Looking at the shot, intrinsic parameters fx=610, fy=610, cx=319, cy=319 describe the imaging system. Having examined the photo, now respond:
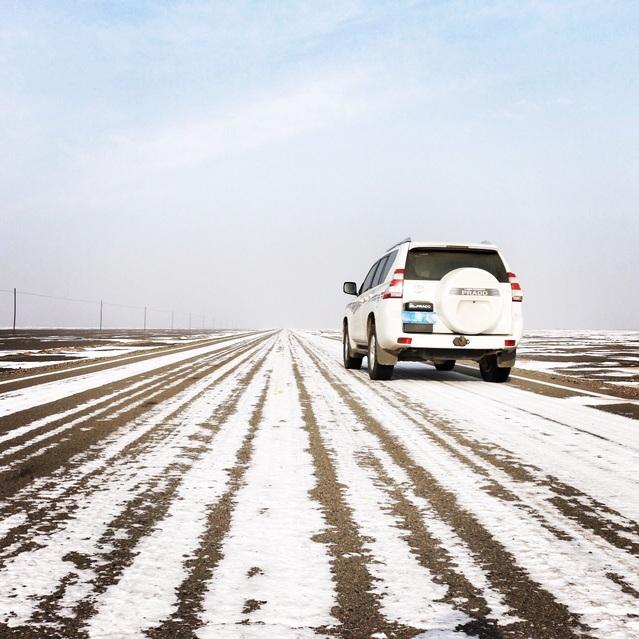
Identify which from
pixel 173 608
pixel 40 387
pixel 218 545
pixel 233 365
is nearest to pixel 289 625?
pixel 173 608

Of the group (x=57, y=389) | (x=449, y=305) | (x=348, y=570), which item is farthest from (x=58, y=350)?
(x=348, y=570)

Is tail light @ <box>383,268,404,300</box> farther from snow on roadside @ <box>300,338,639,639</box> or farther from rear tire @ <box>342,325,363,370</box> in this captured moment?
snow on roadside @ <box>300,338,639,639</box>

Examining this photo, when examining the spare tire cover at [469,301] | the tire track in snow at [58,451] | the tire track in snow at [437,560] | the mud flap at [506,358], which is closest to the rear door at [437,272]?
the spare tire cover at [469,301]

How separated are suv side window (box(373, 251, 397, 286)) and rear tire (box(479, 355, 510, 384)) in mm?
2129

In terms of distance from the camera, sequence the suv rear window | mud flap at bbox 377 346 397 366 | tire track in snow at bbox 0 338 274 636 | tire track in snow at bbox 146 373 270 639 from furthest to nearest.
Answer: mud flap at bbox 377 346 397 366, the suv rear window, tire track in snow at bbox 0 338 274 636, tire track in snow at bbox 146 373 270 639

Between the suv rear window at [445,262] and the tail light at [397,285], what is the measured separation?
12cm

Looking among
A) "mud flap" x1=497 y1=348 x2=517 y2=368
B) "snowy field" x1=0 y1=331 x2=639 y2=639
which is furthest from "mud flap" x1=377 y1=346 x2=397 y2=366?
"snowy field" x1=0 y1=331 x2=639 y2=639

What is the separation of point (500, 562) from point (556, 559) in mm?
243

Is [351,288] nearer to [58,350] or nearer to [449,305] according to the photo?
[449,305]

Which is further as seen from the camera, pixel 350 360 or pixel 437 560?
pixel 350 360

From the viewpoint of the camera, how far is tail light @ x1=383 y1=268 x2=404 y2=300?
9.25m

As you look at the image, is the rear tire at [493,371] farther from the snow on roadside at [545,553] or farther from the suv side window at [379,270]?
the snow on roadside at [545,553]

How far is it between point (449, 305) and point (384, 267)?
1.92m

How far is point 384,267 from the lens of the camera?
1066cm
